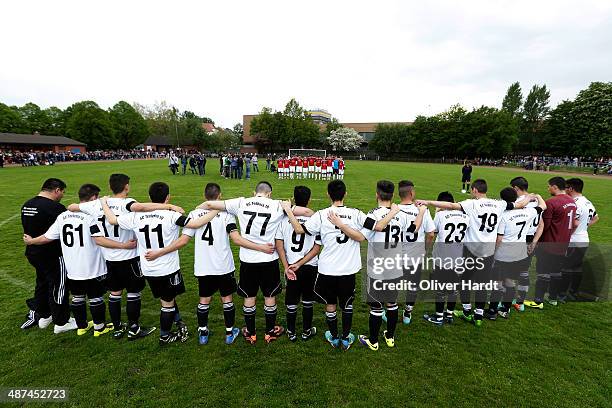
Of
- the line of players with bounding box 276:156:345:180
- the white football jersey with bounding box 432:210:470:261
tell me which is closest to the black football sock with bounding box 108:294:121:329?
the white football jersey with bounding box 432:210:470:261

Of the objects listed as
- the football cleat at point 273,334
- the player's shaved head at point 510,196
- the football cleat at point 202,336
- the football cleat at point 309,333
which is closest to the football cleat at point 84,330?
the football cleat at point 202,336

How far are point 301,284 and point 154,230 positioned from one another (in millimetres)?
2010

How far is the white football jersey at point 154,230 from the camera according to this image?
3789 millimetres

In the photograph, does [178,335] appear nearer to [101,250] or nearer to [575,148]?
[101,250]

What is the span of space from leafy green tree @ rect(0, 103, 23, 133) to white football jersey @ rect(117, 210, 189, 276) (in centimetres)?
8376

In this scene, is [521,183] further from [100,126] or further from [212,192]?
[100,126]

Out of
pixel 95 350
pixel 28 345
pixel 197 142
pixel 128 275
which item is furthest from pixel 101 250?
pixel 197 142

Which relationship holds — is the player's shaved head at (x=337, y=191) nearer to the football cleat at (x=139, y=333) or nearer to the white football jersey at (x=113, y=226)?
the white football jersey at (x=113, y=226)

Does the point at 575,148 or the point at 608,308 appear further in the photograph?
the point at 575,148

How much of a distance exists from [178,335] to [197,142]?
7697cm

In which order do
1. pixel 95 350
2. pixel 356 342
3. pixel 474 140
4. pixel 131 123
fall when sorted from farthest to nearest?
pixel 131 123
pixel 474 140
pixel 356 342
pixel 95 350

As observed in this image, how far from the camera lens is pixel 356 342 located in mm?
4395

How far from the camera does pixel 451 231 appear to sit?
4633 mm

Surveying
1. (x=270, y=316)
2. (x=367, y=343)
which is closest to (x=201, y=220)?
(x=270, y=316)
